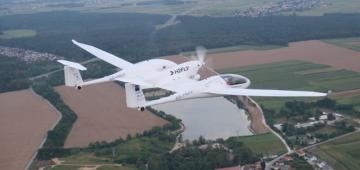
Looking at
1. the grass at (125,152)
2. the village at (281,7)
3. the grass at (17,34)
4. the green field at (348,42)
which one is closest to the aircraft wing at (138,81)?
the grass at (125,152)

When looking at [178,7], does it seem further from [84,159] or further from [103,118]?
[84,159]

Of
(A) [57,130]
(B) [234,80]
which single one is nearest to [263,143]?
(B) [234,80]

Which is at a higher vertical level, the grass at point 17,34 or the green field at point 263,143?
the grass at point 17,34

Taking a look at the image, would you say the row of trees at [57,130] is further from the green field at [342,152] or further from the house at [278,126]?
the green field at [342,152]

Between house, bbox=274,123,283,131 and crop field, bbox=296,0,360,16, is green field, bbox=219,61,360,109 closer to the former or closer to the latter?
house, bbox=274,123,283,131

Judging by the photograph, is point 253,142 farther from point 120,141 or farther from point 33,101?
point 33,101

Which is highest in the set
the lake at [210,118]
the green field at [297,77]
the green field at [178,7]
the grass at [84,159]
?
the green field at [178,7]

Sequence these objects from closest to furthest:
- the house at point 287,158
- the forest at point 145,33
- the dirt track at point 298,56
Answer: the house at point 287,158
the dirt track at point 298,56
the forest at point 145,33
